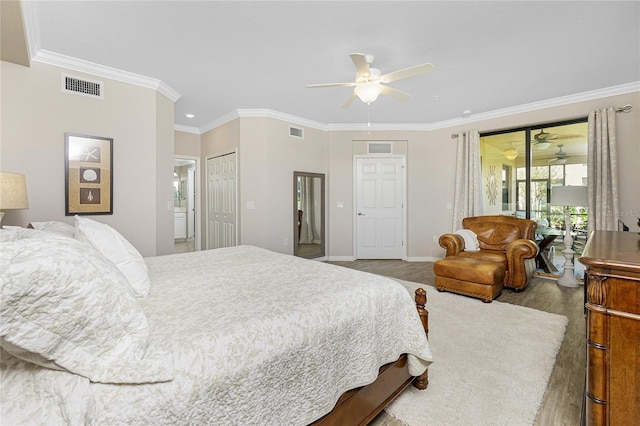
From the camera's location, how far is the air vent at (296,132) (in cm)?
498

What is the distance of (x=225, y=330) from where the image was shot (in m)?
1.01

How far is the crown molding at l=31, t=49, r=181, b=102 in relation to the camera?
2.76 meters

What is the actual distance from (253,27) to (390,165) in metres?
3.76

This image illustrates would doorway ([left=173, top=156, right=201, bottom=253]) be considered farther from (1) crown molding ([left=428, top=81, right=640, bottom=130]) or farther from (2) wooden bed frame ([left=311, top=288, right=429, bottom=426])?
(2) wooden bed frame ([left=311, top=288, right=429, bottom=426])

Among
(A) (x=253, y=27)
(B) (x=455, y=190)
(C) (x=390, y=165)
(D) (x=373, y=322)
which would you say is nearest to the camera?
(D) (x=373, y=322)

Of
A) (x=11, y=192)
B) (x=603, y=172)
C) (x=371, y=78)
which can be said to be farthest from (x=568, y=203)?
(x=11, y=192)

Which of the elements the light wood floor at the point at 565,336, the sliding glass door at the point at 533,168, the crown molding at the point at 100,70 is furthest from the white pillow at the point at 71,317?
the sliding glass door at the point at 533,168

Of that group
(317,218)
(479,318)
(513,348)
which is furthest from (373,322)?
(317,218)

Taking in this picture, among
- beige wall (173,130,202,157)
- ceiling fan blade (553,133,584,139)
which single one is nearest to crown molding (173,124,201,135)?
beige wall (173,130,202,157)

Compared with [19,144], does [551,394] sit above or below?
below

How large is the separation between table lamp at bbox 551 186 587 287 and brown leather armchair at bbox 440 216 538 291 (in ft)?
1.25

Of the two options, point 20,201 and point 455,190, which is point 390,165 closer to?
point 455,190

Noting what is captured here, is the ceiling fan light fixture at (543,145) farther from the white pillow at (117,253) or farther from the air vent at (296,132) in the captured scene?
the white pillow at (117,253)

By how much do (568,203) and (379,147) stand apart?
302cm
